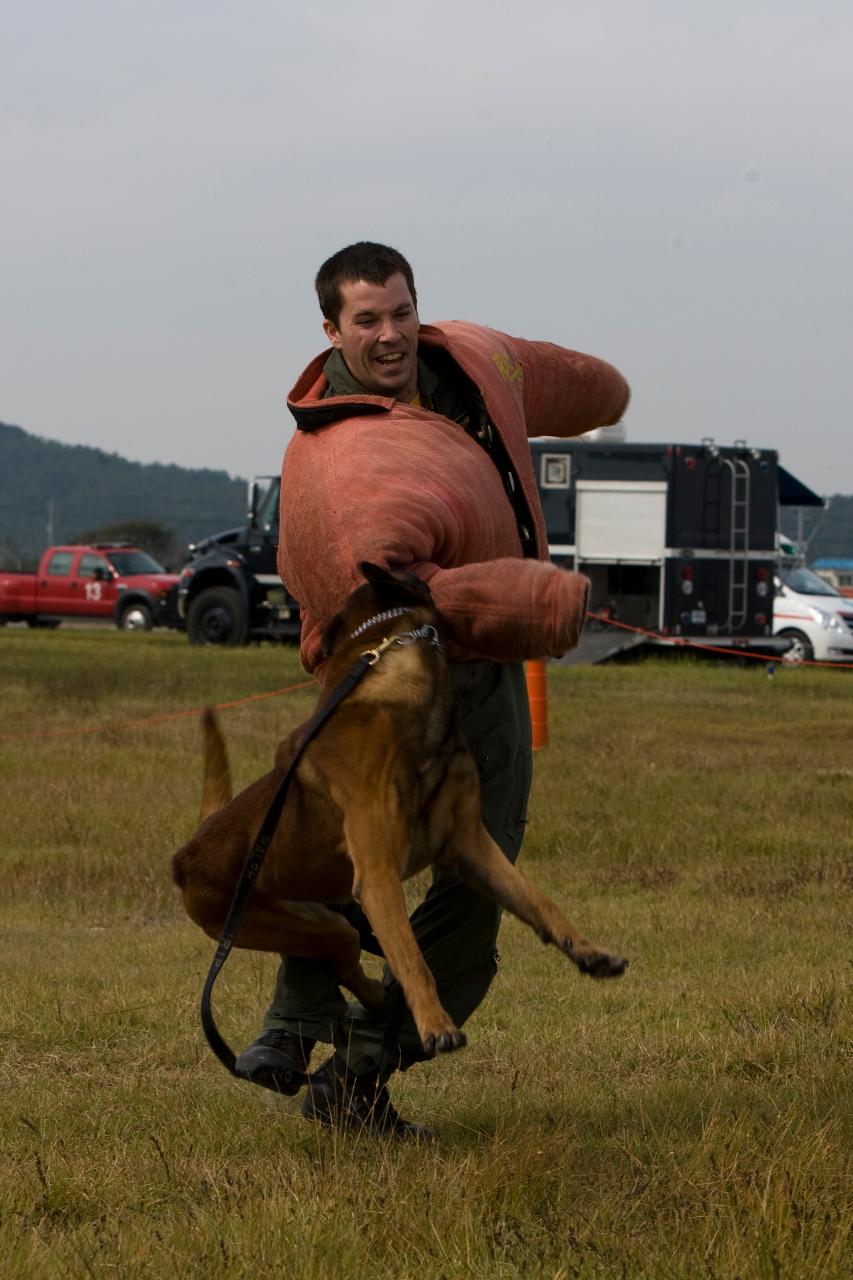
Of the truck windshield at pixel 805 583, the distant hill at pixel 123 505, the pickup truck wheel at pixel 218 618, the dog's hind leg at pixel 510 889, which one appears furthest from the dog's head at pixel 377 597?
the distant hill at pixel 123 505

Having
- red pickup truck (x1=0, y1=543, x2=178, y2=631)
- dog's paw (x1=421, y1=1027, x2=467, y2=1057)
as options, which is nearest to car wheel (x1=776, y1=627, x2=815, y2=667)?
red pickup truck (x1=0, y1=543, x2=178, y2=631)

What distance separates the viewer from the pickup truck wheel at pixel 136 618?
104 feet

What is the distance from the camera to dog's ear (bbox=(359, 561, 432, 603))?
→ 3.32m

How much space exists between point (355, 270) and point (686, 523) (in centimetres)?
1868

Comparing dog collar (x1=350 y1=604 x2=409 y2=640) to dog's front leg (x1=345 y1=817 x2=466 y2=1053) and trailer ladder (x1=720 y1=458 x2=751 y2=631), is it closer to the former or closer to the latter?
dog's front leg (x1=345 y1=817 x2=466 y2=1053)

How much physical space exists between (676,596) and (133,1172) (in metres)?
18.7

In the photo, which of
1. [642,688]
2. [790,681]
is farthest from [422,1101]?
[790,681]

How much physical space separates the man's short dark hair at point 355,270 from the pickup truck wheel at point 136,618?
2836 cm

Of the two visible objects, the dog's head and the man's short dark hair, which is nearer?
the dog's head

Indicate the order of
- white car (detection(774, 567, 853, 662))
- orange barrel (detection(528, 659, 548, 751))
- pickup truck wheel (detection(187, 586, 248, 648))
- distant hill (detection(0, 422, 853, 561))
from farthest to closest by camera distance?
distant hill (detection(0, 422, 853, 561))
pickup truck wheel (detection(187, 586, 248, 648))
white car (detection(774, 567, 853, 662))
orange barrel (detection(528, 659, 548, 751))

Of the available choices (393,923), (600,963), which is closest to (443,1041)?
(393,923)

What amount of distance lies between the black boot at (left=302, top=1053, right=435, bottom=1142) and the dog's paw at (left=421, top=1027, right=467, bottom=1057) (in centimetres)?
83

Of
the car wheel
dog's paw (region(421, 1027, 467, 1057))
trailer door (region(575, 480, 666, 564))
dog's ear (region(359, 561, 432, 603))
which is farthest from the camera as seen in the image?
the car wheel

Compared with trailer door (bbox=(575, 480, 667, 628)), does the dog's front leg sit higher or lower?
lower
